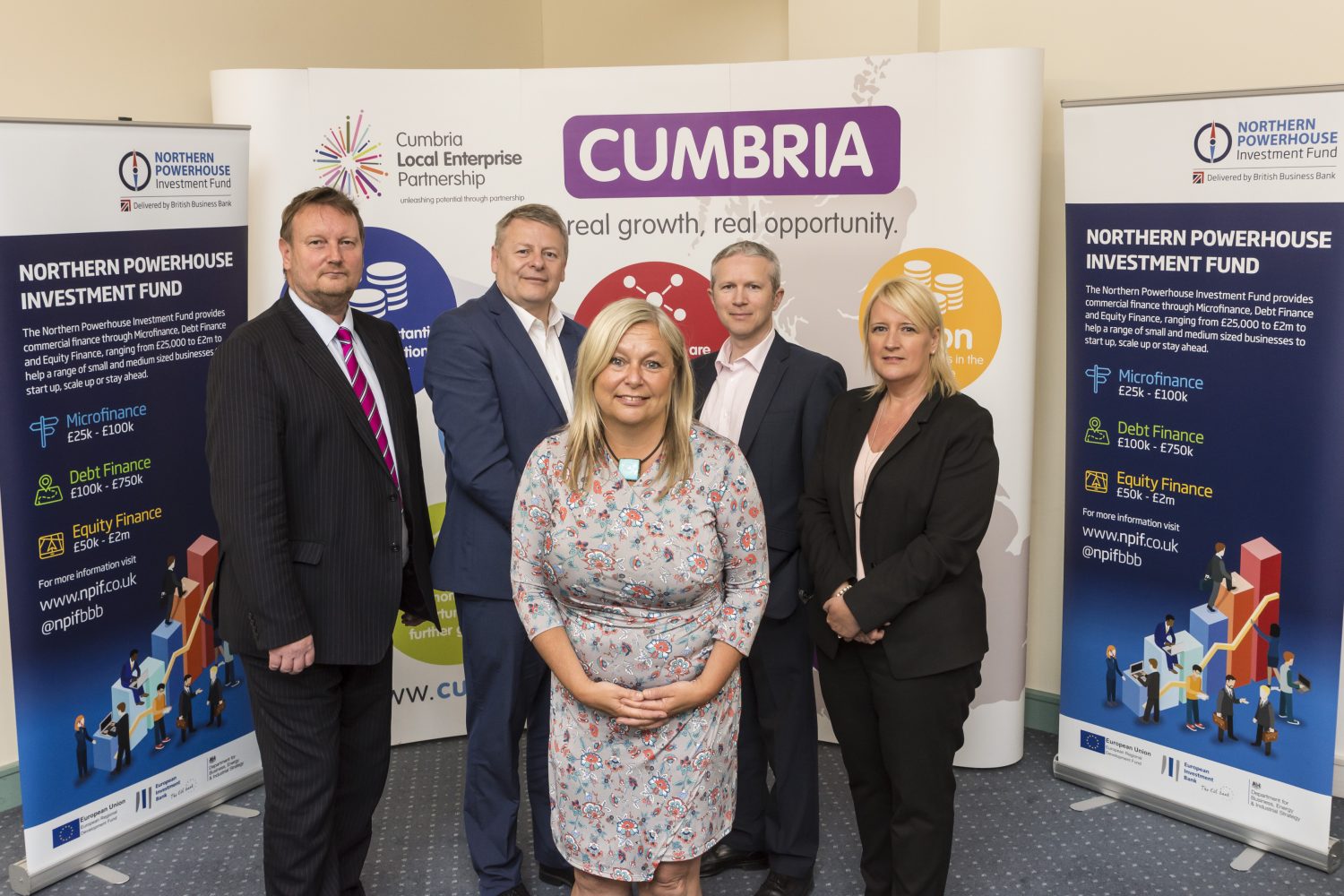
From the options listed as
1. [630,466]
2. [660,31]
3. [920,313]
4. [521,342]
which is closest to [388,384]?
[521,342]

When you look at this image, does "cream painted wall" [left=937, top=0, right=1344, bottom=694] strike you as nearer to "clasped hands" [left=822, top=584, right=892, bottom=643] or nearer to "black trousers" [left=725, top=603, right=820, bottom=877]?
"black trousers" [left=725, top=603, right=820, bottom=877]

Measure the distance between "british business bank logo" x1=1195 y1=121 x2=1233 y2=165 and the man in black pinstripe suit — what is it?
2.37m

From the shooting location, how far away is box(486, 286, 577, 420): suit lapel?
3.17 meters

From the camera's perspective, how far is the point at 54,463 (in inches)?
137

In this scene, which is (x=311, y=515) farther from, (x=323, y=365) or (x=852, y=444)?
(x=852, y=444)

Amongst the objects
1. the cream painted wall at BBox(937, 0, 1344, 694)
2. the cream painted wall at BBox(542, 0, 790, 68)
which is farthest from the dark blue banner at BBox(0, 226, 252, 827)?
the cream painted wall at BBox(542, 0, 790, 68)

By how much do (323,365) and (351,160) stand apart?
1.47 metres

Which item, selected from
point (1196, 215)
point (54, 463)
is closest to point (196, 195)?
point (54, 463)

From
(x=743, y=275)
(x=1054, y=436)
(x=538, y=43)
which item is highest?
(x=538, y=43)

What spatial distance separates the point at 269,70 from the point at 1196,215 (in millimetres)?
2915

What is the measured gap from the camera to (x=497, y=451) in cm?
307

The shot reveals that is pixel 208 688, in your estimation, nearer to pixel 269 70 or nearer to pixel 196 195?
pixel 196 195

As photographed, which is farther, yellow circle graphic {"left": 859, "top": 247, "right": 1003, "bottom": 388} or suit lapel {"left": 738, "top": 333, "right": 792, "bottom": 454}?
yellow circle graphic {"left": 859, "top": 247, "right": 1003, "bottom": 388}

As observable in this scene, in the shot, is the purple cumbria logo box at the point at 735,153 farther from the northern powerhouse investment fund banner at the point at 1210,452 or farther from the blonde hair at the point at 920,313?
the blonde hair at the point at 920,313
